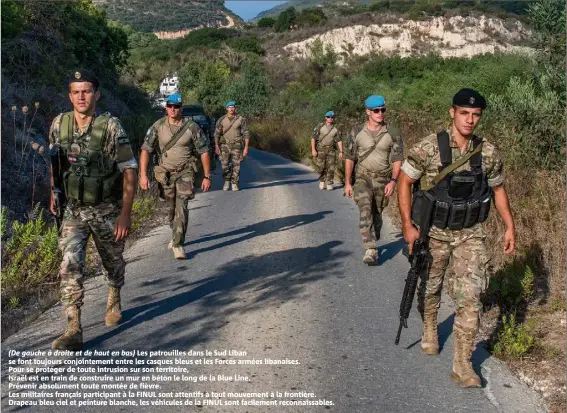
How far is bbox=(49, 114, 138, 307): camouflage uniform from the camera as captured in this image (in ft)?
15.0

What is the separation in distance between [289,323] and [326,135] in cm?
1002

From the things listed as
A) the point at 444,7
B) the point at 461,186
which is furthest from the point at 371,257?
the point at 444,7

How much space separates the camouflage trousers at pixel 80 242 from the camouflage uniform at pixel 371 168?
332 cm

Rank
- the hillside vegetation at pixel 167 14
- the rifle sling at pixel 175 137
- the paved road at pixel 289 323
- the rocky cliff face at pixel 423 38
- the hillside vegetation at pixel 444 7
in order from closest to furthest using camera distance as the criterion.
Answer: the paved road at pixel 289 323
the rifle sling at pixel 175 137
the rocky cliff face at pixel 423 38
the hillside vegetation at pixel 444 7
the hillside vegetation at pixel 167 14

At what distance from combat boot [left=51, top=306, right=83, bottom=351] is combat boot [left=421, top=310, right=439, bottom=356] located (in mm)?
2605

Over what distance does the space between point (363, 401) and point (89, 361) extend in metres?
1.96

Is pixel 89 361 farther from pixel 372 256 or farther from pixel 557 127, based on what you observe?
pixel 557 127

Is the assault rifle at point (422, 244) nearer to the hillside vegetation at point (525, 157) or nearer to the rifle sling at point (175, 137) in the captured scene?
the hillside vegetation at point (525, 157)

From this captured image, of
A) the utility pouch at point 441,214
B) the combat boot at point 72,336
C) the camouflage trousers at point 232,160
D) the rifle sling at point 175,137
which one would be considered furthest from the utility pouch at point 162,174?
the camouflage trousers at point 232,160

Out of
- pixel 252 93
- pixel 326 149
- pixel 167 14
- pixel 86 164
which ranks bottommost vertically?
pixel 326 149

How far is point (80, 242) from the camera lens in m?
4.69

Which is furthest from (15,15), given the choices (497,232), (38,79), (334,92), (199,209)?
(334,92)

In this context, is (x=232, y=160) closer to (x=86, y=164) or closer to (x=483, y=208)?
(x=86, y=164)

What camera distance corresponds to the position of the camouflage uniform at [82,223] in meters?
4.58
